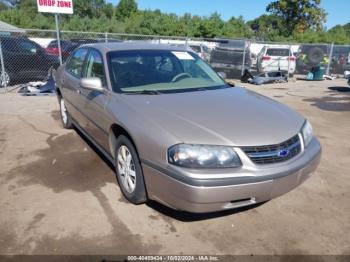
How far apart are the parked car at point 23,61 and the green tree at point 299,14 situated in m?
37.8

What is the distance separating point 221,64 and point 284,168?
13735mm

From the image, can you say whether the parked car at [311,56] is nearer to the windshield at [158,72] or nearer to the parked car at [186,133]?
the windshield at [158,72]

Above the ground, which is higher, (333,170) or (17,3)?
(17,3)

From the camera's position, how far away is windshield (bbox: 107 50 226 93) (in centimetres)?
390

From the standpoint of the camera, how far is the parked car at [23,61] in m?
11.0

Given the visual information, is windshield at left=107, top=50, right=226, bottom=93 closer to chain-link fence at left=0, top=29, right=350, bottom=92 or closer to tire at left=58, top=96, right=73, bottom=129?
tire at left=58, top=96, right=73, bottom=129

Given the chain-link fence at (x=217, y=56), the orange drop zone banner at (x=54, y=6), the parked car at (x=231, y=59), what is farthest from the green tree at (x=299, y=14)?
the orange drop zone banner at (x=54, y=6)

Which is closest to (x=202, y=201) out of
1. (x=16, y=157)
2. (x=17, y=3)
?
(x=16, y=157)

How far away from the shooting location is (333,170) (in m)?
4.53

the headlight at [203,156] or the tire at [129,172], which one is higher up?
the headlight at [203,156]

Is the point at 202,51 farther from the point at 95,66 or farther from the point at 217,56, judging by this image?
the point at 95,66

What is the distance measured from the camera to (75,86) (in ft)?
→ 16.3

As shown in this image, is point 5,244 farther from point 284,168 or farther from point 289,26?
point 289,26

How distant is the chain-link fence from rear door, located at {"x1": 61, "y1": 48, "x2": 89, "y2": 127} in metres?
5.47
